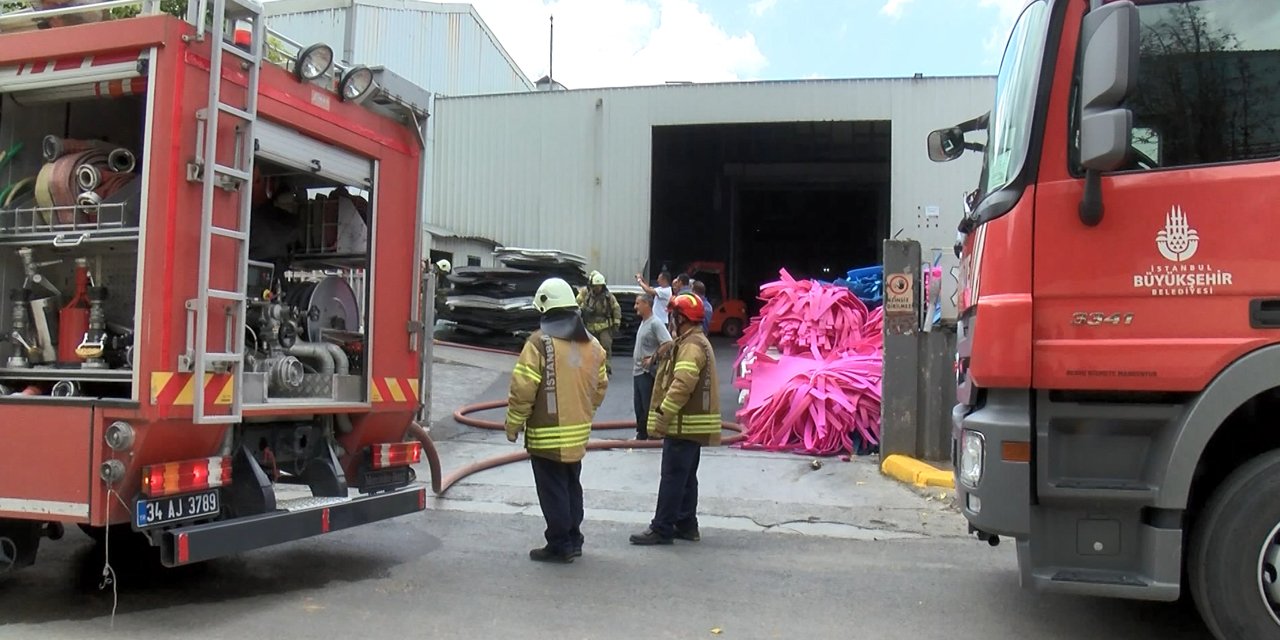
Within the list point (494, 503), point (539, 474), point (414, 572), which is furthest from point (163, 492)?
point (494, 503)

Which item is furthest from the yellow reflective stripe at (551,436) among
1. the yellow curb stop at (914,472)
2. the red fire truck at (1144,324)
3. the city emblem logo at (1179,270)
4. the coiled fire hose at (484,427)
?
the yellow curb stop at (914,472)

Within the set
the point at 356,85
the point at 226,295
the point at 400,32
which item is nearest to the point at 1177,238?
the point at 226,295

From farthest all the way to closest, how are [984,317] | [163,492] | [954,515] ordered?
[954,515] < [163,492] < [984,317]

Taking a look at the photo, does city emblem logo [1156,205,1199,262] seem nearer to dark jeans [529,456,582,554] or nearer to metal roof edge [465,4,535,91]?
dark jeans [529,456,582,554]

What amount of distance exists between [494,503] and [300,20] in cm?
1936

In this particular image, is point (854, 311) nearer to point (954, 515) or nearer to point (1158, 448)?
point (954, 515)

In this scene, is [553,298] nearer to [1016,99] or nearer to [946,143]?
[946,143]

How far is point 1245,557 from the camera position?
11.7 ft

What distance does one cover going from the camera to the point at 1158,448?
369 cm

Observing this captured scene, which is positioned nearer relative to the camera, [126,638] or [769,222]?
[126,638]

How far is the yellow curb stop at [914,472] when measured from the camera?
7520mm

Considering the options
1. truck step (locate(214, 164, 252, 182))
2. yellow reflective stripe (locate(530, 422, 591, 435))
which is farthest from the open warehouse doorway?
truck step (locate(214, 164, 252, 182))

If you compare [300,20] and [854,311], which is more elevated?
[300,20]

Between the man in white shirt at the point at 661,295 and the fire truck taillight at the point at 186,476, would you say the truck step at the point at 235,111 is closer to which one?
the fire truck taillight at the point at 186,476
